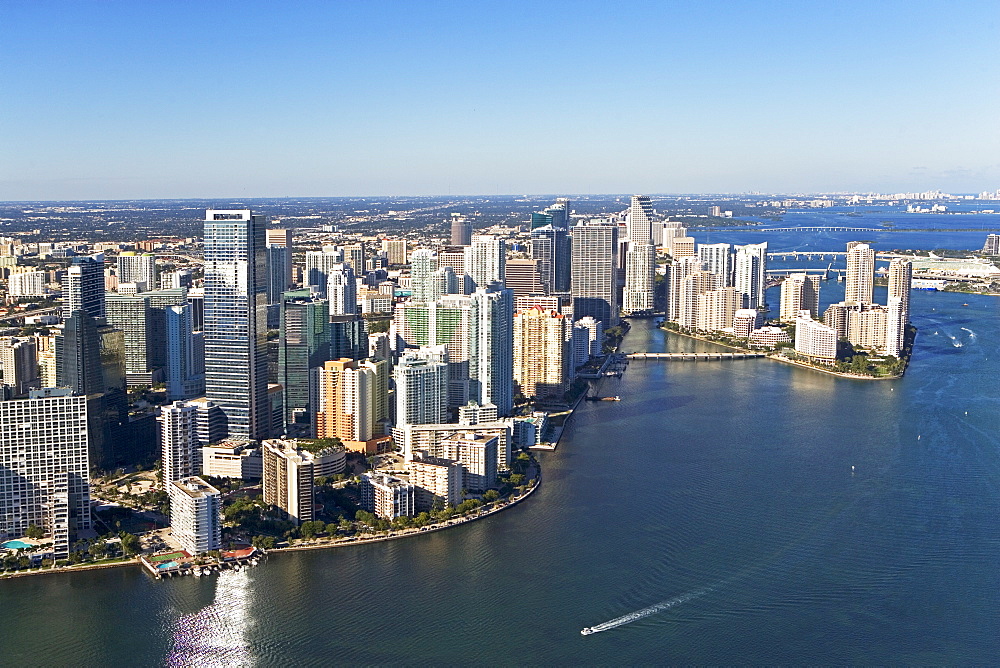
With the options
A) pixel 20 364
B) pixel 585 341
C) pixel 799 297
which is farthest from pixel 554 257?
pixel 20 364

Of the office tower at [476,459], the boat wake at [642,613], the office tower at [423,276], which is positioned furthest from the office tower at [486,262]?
the boat wake at [642,613]

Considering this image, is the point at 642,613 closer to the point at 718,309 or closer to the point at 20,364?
the point at 20,364

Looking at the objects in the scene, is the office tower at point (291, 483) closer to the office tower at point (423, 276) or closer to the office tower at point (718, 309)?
the office tower at point (423, 276)

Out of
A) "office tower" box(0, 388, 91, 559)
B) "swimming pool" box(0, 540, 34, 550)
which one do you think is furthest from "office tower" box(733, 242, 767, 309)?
"swimming pool" box(0, 540, 34, 550)

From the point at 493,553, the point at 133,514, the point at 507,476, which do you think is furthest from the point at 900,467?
the point at 133,514

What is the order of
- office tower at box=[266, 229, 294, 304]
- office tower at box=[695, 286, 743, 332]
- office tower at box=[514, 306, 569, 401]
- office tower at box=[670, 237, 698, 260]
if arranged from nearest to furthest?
office tower at box=[514, 306, 569, 401]
office tower at box=[695, 286, 743, 332]
office tower at box=[266, 229, 294, 304]
office tower at box=[670, 237, 698, 260]

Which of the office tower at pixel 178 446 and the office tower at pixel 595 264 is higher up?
the office tower at pixel 595 264

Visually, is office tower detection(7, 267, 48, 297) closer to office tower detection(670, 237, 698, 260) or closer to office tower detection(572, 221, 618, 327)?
office tower detection(572, 221, 618, 327)
